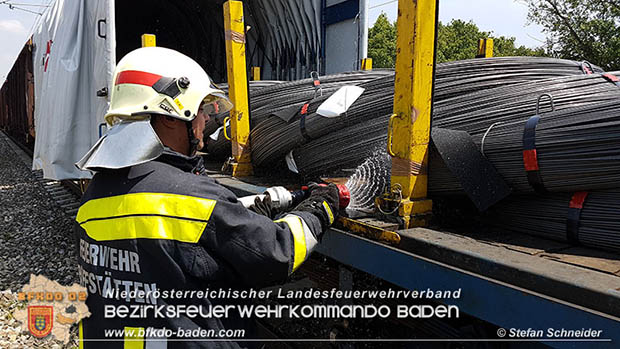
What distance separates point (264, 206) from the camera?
2139mm

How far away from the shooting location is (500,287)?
57.7 inches

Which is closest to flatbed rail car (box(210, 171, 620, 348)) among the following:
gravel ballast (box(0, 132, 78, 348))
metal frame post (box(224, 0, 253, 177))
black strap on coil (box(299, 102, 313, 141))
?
black strap on coil (box(299, 102, 313, 141))

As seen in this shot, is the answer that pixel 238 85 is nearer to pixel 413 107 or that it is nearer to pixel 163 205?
pixel 413 107

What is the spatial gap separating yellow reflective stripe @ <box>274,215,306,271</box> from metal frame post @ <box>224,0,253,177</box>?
1981mm

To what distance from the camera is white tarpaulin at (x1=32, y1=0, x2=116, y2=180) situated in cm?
444

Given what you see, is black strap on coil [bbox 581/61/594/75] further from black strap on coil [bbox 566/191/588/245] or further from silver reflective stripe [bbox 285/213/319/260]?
silver reflective stripe [bbox 285/213/319/260]

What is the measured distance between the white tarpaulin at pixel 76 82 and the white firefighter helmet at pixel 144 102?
299cm

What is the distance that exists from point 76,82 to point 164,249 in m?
4.14

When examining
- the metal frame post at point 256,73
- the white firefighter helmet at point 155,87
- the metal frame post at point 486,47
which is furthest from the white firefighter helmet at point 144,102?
the metal frame post at point 256,73

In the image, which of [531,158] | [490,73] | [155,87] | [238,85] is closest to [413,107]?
[531,158]

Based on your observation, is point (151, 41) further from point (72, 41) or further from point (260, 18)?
point (260, 18)

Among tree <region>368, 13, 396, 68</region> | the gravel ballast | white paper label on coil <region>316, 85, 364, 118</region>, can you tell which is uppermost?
tree <region>368, 13, 396, 68</region>

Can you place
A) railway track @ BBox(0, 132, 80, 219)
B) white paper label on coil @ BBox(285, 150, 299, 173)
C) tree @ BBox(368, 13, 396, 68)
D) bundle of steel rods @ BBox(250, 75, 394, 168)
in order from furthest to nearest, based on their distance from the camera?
tree @ BBox(368, 13, 396, 68), railway track @ BBox(0, 132, 80, 219), white paper label on coil @ BBox(285, 150, 299, 173), bundle of steel rods @ BBox(250, 75, 394, 168)

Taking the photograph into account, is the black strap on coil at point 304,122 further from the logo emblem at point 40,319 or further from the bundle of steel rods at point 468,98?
the logo emblem at point 40,319
